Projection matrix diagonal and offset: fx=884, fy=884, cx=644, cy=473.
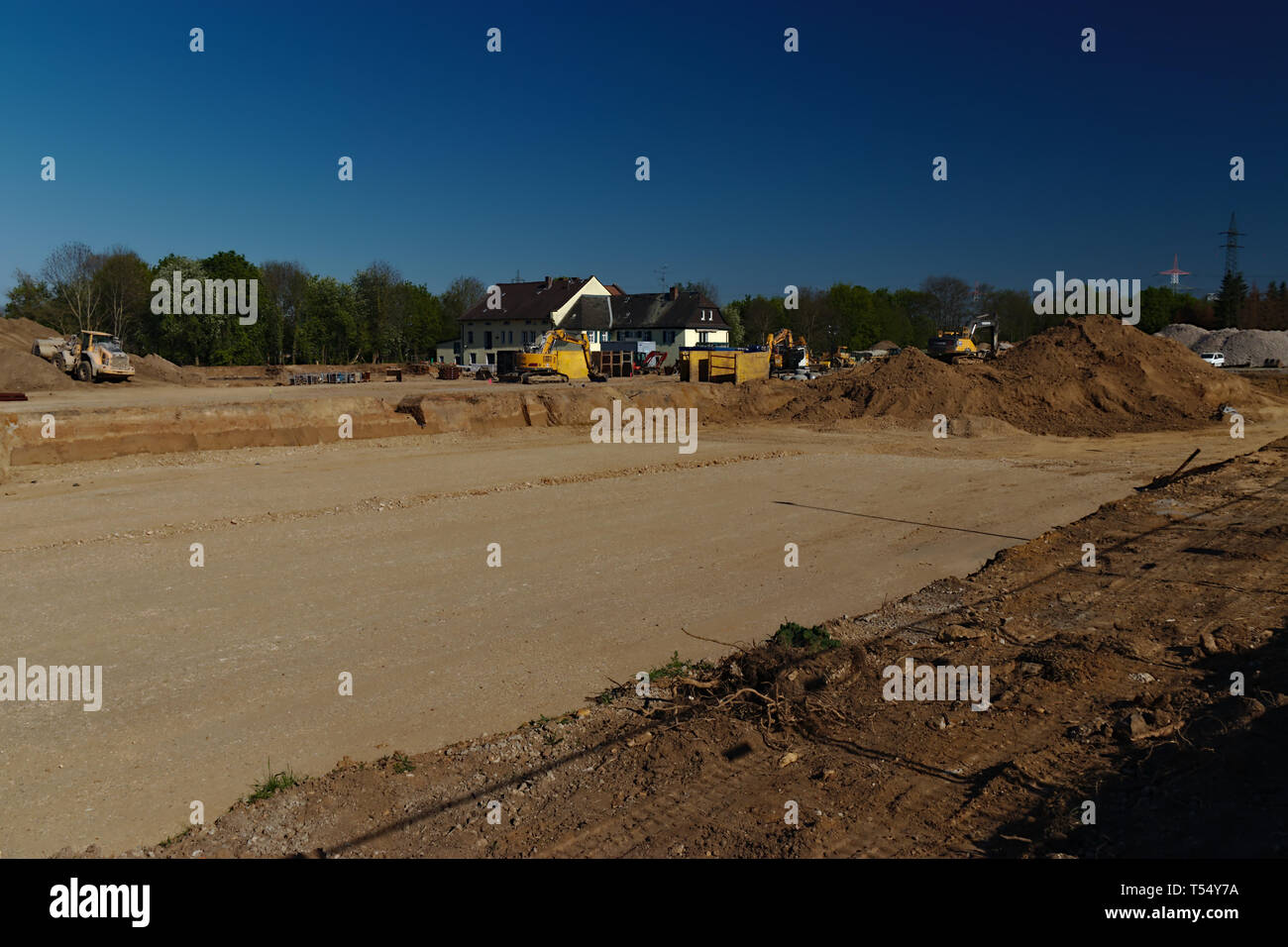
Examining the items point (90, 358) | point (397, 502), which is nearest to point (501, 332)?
point (90, 358)

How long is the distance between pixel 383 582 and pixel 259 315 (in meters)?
70.9

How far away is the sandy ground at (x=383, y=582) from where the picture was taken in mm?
Answer: 6387

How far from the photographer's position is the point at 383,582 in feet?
35.1

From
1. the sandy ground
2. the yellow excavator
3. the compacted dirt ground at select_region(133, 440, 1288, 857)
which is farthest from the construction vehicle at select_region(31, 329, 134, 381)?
the compacted dirt ground at select_region(133, 440, 1288, 857)

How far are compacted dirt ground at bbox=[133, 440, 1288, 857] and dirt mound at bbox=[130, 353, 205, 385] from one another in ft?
157

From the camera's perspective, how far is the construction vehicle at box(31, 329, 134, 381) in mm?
40969

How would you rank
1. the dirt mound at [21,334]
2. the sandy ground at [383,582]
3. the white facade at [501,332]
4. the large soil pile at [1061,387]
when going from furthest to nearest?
the white facade at [501,332] → the dirt mound at [21,334] → the large soil pile at [1061,387] → the sandy ground at [383,582]

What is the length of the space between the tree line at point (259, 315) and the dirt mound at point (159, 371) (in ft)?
64.0

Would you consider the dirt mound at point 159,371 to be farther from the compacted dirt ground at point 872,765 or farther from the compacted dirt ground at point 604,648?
the compacted dirt ground at point 872,765

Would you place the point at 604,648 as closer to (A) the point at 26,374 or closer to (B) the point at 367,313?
(A) the point at 26,374

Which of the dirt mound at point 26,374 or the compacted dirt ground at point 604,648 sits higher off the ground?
the dirt mound at point 26,374

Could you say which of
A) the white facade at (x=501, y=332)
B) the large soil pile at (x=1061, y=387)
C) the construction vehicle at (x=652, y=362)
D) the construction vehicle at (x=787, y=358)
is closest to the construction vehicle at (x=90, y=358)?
the construction vehicle at (x=652, y=362)

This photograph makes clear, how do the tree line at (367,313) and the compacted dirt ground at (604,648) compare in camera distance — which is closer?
the compacted dirt ground at (604,648)
